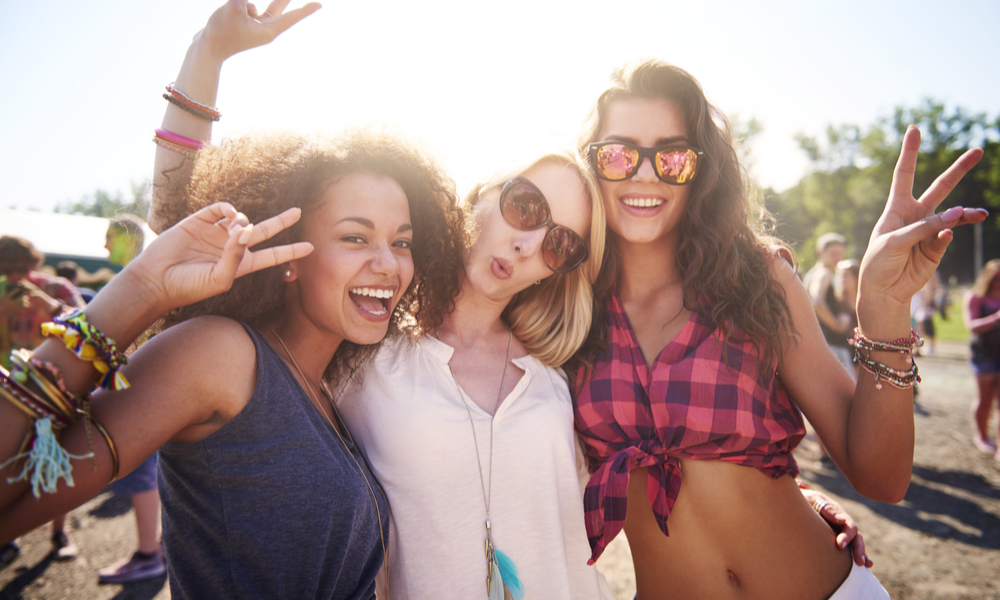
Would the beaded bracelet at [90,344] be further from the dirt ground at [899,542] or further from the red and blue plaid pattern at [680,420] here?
the dirt ground at [899,542]

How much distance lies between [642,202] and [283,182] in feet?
5.52

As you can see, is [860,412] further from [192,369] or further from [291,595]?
[192,369]

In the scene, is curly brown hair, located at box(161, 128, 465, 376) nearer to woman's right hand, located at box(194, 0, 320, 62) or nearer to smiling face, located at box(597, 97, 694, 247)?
woman's right hand, located at box(194, 0, 320, 62)

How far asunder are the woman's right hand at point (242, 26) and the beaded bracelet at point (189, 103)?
0.71ft

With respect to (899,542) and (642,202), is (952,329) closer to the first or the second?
(899,542)

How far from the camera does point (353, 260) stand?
5.92 feet

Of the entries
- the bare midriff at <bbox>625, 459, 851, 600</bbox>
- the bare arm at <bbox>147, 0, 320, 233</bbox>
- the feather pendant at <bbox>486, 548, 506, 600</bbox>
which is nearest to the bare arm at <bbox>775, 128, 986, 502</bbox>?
the bare midriff at <bbox>625, 459, 851, 600</bbox>

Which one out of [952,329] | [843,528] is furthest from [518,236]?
[952,329]

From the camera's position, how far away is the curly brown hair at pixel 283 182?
1723mm

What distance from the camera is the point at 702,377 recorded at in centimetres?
214

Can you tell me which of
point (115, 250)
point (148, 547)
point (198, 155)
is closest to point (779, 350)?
point (198, 155)

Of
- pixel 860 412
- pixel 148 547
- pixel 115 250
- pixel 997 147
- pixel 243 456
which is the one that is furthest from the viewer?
pixel 997 147

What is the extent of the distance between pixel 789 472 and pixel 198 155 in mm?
2893

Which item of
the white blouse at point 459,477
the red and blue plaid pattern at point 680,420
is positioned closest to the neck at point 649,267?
the red and blue plaid pattern at point 680,420
